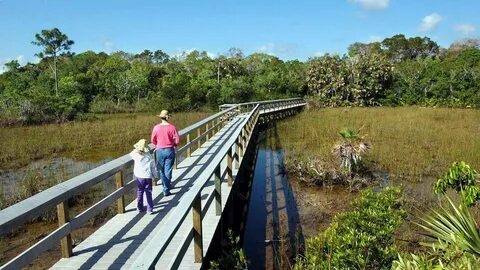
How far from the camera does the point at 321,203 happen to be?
10812 mm

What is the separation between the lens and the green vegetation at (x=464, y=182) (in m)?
4.40

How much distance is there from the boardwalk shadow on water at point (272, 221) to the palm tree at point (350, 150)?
5.99ft

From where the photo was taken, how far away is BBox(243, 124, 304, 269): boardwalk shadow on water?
748 centimetres

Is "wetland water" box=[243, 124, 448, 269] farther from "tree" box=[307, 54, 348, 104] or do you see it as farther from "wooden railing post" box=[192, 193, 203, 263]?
"tree" box=[307, 54, 348, 104]

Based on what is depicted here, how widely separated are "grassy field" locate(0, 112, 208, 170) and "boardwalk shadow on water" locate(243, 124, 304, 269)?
681 cm

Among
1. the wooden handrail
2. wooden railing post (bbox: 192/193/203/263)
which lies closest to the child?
the wooden handrail

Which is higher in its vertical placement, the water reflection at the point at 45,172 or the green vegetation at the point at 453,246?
the green vegetation at the point at 453,246

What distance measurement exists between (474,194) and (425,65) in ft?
185

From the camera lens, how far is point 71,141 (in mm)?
20328

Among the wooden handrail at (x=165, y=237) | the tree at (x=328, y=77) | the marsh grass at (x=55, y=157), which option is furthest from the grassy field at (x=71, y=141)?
the tree at (x=328, y=77)

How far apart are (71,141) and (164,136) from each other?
→ 47.7 feet

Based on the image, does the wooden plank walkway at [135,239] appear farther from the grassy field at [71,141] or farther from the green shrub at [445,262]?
the grassy field at [71,141]

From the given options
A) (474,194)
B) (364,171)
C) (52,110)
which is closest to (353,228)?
(474,194)

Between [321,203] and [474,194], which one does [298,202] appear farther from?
[474,194]
